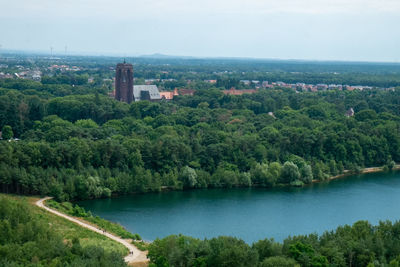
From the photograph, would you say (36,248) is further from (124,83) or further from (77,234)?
(124,83)

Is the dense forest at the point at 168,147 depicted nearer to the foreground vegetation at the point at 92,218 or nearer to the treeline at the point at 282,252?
the foreground vegetation at the point at 92,218

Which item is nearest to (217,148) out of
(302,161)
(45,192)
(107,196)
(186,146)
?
(186,146)

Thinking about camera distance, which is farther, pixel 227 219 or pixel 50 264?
pixel 227 219

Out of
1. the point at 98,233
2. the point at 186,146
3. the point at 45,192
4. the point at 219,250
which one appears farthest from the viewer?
the point at 186,146

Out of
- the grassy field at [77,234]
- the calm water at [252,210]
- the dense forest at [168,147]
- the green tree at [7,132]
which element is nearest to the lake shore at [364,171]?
the dense forest at [168,147]

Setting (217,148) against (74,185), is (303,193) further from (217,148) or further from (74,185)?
(74,185)

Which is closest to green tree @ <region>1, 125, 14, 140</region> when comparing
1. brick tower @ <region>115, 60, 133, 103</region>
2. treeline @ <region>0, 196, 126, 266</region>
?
brick tower @ <region>115, 60, 133, 103</region>
